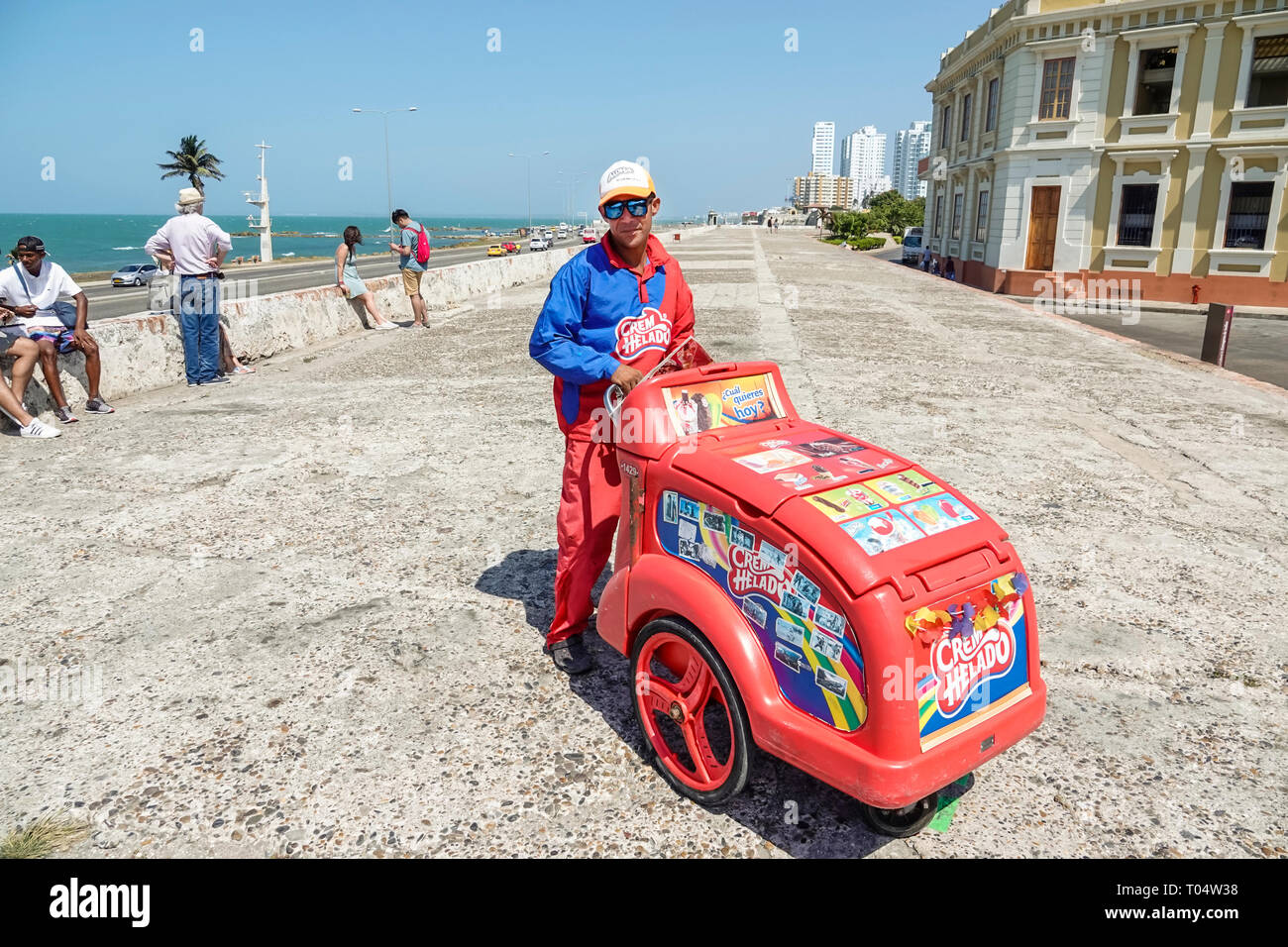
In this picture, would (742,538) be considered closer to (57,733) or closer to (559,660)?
(559,660)

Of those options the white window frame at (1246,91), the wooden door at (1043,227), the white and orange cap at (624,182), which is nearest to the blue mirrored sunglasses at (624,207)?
the white and orange cap at (624,182)

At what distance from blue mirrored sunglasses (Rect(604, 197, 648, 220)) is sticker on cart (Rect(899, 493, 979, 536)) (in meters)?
1.51

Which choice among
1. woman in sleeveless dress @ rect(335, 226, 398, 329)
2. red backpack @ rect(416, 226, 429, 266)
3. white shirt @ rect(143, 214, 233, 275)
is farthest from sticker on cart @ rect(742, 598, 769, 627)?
red backpack @ rect(416, 226, 429, 266)

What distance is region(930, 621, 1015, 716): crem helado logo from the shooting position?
2221 mm

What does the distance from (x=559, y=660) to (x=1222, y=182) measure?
29.3 meters

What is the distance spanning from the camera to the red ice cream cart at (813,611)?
2.16 metres

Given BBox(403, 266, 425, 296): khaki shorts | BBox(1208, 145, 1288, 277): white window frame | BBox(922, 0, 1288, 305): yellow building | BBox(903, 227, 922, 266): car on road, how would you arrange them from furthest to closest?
BBox(903, 227, 922, 266): car on road → BBox(922, 0, 1288, 305): yellow building → BBox(1208, 145, 1288, 277): white window frame → BBox(403, 266, 425, 296): khaki shorts

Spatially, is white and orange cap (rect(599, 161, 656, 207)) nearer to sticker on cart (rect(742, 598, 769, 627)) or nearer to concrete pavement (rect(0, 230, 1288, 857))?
sticker on cart (rect(742, 598, 769, 627))

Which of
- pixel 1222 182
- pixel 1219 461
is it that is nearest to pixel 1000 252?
pixel 1222 182

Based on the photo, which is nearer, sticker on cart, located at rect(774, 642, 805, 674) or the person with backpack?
sticker on cart, located at rect(774, 642, 805, 674)

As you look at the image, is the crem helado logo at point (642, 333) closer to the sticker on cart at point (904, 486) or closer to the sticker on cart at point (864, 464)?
the sticker on cart at point (864, 464)

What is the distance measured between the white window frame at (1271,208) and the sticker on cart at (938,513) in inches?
1125

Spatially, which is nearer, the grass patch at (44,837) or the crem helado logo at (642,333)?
the grass patch at (44,837)

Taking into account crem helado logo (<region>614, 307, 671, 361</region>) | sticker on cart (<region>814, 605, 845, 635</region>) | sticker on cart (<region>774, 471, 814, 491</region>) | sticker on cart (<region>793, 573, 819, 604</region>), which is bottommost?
sticker on cart (<region>814, 605, 845, 635</region>)
